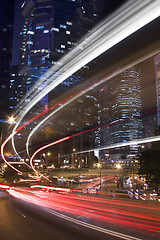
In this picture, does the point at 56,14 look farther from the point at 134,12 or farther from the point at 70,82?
the point at 134,12

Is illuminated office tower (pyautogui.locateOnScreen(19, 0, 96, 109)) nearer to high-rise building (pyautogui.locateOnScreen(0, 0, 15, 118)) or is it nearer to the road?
high-rise building (pyautogui.locateOnScreen(0, 0, 15, 118))

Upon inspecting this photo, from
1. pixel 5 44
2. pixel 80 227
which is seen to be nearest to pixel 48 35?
pixel 5 44

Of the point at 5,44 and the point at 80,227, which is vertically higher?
the point at 5,44

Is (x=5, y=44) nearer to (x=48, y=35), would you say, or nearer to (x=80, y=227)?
(x=48, y=35)

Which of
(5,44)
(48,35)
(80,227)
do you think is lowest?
(80,227)

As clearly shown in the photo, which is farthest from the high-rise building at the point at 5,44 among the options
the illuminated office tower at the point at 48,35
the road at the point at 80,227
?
the road at the point at 80,227

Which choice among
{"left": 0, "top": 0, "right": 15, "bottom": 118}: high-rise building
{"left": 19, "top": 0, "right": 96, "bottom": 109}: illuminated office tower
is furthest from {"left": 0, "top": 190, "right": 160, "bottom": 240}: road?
{"left": 19, "top": 0, "right": 96, "bottom": 109}: illuminated office tower

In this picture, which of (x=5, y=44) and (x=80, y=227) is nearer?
(x=80, y=227)

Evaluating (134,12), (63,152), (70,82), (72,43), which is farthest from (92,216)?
(72,43)

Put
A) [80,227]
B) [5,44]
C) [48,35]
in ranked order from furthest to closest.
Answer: [48,35] → [5,44] → [80,227]

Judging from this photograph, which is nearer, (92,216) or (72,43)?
→ (92,216)

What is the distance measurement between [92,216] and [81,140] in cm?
14450

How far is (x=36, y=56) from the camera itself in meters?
177

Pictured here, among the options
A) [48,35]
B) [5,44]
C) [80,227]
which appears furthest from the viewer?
[48,35]
